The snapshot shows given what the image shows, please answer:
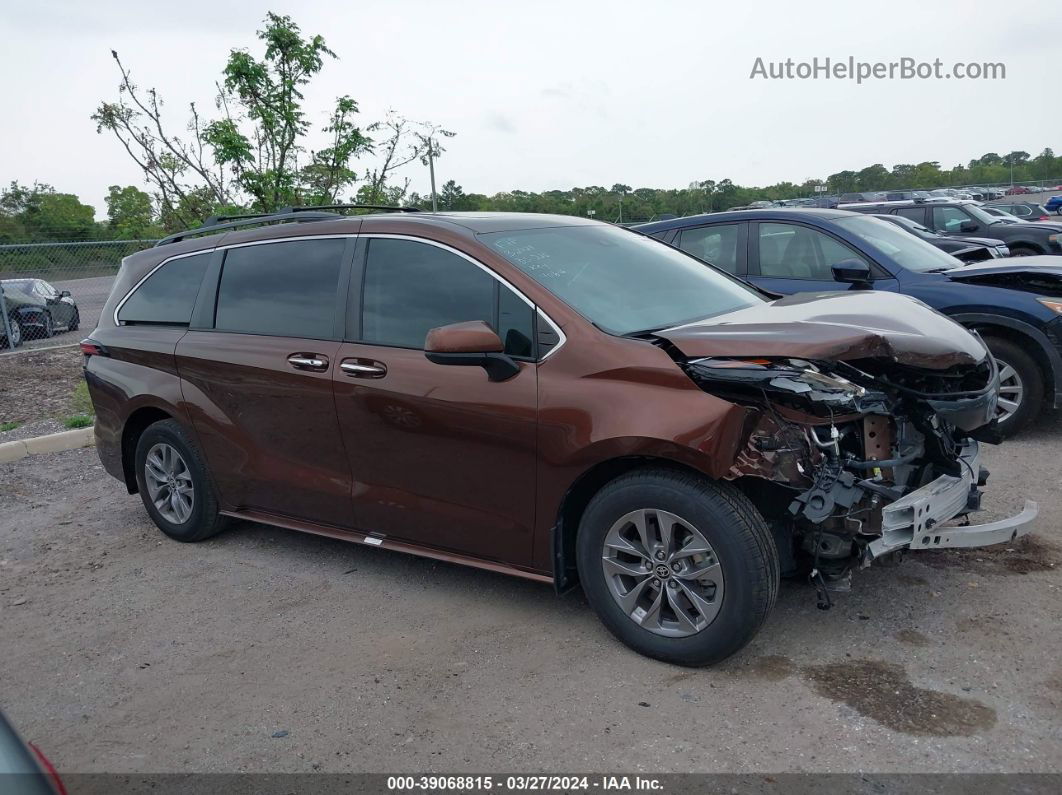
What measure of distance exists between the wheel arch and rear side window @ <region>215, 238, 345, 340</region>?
1.55 meters

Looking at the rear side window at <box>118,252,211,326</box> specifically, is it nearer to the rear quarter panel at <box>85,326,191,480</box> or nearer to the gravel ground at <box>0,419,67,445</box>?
the rear quarter panel at <box>85,326,191,480</box>

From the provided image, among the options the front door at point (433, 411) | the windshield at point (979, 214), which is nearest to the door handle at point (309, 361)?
the front door at point (433, 411)

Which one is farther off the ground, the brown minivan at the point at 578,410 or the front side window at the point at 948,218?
the front side window at the point at 948,218

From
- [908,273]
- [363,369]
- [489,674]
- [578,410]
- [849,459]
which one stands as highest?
[908,273]

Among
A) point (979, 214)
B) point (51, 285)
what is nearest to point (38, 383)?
point (51, 285)

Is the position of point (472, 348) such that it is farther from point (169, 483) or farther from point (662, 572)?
point (169, 483)

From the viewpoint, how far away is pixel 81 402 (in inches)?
375

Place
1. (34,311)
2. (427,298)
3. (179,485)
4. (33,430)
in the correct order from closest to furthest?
(427,298) → (179,485) → (33,430) → (34,311)

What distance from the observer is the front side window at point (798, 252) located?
7500 mm

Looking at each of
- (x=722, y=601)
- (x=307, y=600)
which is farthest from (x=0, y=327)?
(x=722, y=601)

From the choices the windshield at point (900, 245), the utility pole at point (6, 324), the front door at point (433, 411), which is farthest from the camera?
the utility pole at point (6, 324)

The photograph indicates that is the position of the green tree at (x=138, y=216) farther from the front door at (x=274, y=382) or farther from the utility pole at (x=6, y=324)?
the front door at (x=274, y=382)

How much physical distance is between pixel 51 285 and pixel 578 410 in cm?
1347

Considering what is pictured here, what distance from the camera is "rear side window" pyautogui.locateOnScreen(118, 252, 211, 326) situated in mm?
5414
